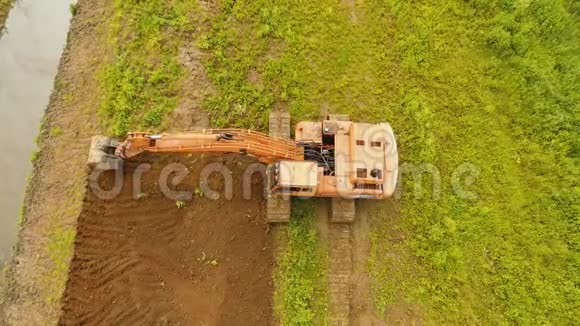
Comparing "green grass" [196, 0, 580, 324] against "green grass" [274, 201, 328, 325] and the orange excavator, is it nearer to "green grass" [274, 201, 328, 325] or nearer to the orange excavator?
"green grass" [274, 201, 328, 325]

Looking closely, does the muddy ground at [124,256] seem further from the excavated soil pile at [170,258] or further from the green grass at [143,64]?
the green grass at [143,64]

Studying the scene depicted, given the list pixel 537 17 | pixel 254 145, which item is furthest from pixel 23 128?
pixel 537 17

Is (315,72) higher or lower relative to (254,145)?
higher

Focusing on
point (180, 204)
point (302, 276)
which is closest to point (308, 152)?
point (302, 276)

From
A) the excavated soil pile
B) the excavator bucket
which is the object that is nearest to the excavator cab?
the excavated soil pile

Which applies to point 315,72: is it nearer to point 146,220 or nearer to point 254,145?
point 254,145

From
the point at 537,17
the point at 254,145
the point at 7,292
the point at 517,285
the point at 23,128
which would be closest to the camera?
the point at 254,145

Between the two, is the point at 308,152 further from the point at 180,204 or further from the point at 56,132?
the point at 56,132
